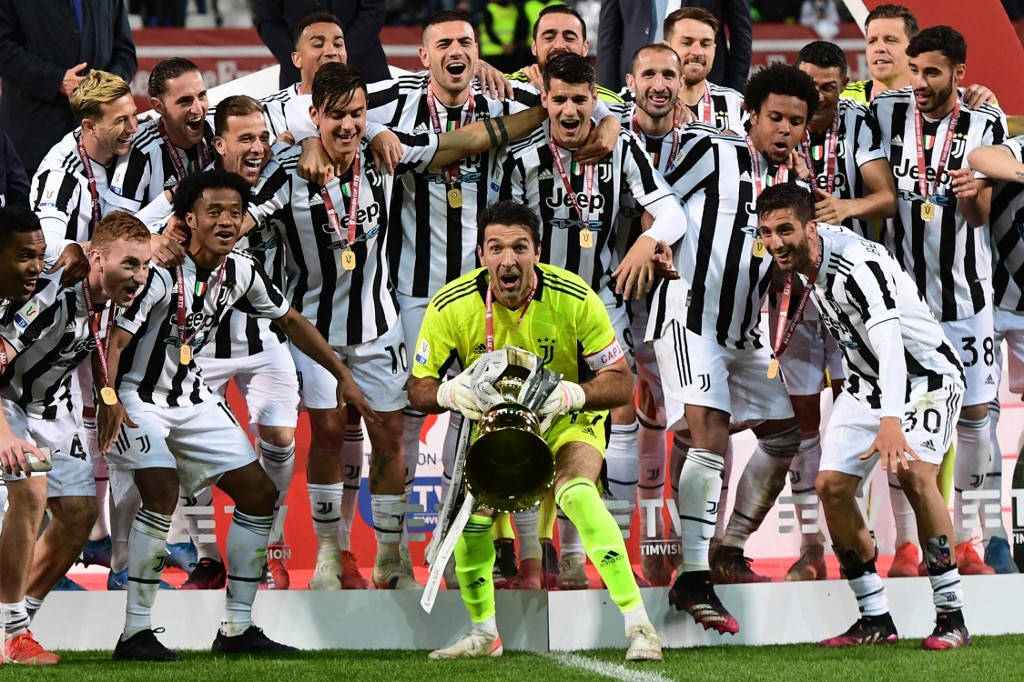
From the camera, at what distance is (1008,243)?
6.54 metres

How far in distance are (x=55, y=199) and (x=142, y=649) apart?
1.83m

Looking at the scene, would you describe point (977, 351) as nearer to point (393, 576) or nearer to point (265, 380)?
point (393, 576)

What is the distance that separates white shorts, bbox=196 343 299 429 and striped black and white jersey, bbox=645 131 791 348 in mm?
1536

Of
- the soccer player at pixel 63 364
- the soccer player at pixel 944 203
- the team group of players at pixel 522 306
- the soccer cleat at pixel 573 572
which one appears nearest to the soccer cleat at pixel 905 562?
the team group of players at pixel 522 306

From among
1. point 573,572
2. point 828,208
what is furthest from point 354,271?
point 828,208

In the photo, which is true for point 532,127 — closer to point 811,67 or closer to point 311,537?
point 811,67

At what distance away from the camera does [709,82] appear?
6988 millimetres

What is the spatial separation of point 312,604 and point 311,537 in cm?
30

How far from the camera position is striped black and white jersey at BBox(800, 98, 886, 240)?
20.9 ft

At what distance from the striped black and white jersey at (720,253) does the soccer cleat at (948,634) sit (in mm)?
1348

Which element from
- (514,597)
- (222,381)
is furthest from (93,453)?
(514,597)

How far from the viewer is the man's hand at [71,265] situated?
5.48 m

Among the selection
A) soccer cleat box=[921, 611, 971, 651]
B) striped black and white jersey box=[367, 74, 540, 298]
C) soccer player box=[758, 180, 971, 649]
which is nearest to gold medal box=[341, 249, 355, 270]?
striped black and white jersey box=[367, 74, 540, 298]

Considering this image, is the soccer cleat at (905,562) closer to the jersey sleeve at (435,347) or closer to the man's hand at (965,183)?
the man's hand at (965,183)
